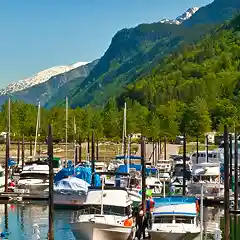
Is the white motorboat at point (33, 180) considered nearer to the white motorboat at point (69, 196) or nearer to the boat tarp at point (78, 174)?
the boat tarp at point (78, 174)

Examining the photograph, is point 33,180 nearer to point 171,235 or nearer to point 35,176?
point 35,176

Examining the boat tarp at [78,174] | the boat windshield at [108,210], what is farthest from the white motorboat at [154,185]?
the boat windshield at [108,210]

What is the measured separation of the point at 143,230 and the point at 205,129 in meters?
144

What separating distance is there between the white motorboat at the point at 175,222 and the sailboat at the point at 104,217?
2154 millimetres

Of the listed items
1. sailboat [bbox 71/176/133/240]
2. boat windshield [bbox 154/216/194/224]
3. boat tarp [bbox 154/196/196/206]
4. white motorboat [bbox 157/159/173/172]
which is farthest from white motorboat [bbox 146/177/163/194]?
boat windshield [bbox 154/216/194/224]

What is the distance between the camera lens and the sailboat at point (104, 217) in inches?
1997

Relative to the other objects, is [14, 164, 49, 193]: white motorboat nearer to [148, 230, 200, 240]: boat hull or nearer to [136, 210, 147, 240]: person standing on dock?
[136, 210, 147, 240]: person standing on dock

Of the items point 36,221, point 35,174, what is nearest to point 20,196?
point 35,174

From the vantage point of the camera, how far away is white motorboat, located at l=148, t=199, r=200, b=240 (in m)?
50.0

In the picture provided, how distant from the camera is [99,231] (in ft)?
166

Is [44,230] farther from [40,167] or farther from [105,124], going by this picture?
[105,124]

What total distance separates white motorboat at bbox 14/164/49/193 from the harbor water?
494 cm

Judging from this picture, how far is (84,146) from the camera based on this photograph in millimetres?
162500

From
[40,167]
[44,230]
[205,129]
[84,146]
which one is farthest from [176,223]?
[205,129]
